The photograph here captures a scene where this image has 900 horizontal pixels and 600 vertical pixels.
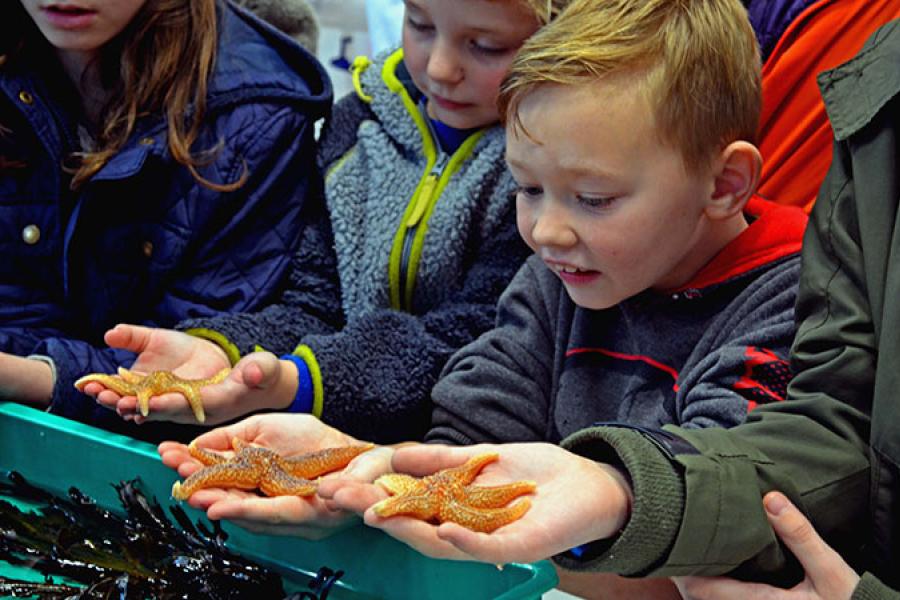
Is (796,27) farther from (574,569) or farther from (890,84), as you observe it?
(574,569)

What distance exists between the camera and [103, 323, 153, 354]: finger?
1.99 meters

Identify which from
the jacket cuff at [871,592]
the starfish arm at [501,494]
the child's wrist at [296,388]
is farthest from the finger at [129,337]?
the jacket cuff at [871,592]

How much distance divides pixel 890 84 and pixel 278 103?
137 centimetres

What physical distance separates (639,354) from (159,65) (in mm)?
1174

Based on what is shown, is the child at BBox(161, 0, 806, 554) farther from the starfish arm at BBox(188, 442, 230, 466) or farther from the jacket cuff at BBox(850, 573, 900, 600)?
the jacket cuff at BBox(850, 573, 900, 600)

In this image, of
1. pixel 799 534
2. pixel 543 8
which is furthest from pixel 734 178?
pixel 799 534

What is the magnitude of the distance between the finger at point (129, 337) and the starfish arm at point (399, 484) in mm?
771

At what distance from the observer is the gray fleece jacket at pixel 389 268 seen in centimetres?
212

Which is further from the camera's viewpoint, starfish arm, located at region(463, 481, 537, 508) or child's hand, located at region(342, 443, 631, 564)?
starfish arm, located at region(463, 481, 537, 508)

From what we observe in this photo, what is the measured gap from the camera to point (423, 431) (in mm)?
2158

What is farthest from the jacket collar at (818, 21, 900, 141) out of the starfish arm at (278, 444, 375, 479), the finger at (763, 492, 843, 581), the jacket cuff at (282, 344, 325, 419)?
the jacket cuff at (282, 344, 325, 419)

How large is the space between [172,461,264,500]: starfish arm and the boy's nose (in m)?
0.75

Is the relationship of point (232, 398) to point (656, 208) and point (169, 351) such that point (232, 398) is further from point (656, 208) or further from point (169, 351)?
point (656, 208)

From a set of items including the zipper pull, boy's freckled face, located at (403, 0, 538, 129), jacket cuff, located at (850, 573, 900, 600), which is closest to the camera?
jacket cuff, located at (850, 573, 900, 600)
